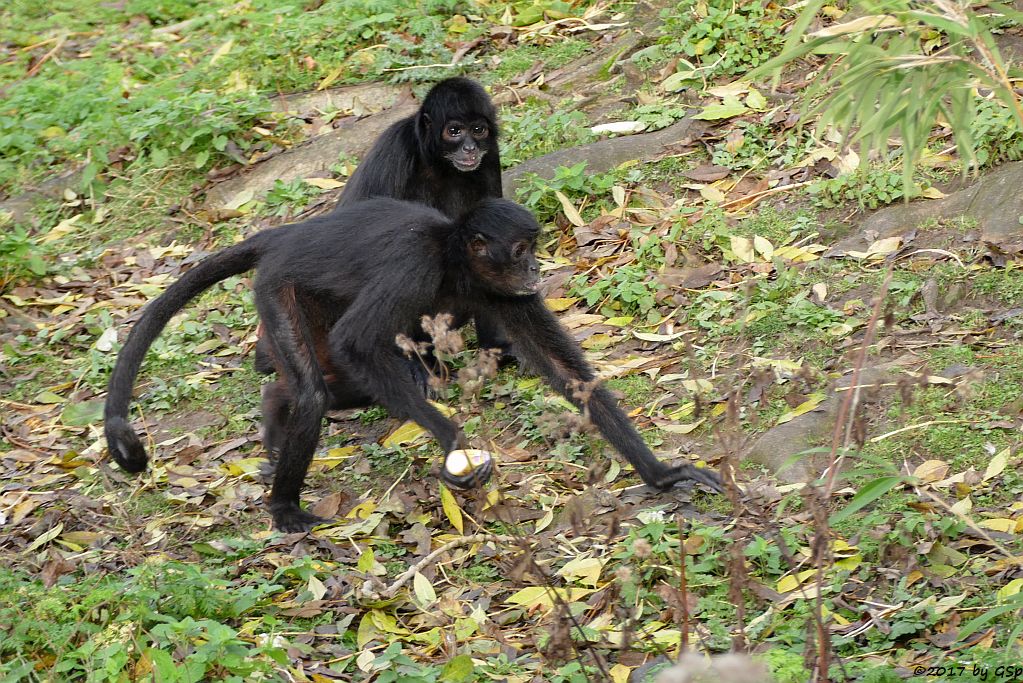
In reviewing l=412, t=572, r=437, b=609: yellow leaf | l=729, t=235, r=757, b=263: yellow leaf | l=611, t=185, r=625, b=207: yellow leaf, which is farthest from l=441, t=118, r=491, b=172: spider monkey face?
l=412, t=572, r=437, b=609: yellow leaf

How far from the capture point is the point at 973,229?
688 centimetres

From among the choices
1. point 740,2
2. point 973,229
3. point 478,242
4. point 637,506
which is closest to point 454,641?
point 637,506

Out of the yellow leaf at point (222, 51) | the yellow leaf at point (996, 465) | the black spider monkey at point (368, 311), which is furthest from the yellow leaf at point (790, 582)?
the yellow leaf at point (222, 51)

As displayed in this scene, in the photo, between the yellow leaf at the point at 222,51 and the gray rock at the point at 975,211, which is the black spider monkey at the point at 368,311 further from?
the yellow leaf at the point at 222,51

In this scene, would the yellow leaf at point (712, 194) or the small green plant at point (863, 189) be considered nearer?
the small green plant at point (863, 189)

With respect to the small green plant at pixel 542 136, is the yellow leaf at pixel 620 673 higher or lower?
lower

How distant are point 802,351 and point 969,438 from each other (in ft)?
3.82

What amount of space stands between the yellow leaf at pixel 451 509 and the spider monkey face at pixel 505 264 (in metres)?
1.12

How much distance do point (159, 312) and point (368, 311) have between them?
48.1 inches

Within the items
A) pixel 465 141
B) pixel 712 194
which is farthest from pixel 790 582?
pixel 465 141

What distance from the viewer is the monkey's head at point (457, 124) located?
25.5 feet

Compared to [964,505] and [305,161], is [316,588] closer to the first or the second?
[964,505]

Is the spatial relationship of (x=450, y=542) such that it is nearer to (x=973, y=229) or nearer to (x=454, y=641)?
(x=454, y=641)

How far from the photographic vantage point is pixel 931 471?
17.9ft
